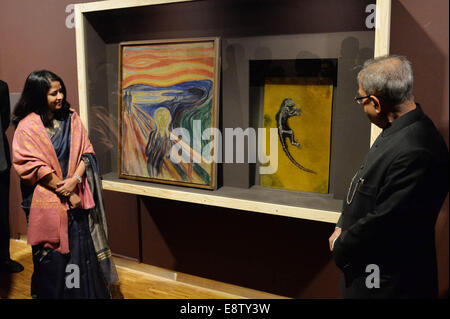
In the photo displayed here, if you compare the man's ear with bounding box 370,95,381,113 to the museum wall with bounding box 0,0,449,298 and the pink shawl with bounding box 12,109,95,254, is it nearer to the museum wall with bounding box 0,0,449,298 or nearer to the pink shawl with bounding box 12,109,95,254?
the museum wall with bounding box 0,0,449,298

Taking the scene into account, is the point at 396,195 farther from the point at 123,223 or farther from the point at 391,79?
the point at 123,223

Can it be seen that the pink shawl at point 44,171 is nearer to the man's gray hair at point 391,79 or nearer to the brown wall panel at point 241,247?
the brown wall panel at point 241,247

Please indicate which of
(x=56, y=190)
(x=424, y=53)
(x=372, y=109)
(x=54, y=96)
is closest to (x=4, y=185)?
(x=56, y=190)

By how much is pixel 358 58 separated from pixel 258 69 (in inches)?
18.7

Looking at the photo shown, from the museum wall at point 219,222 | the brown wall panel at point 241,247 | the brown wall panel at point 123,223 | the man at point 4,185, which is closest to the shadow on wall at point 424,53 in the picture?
the museum wall at point 219,222

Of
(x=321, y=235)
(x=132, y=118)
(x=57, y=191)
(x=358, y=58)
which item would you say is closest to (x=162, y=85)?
(x=132, y=118)

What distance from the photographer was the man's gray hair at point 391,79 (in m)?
1.18

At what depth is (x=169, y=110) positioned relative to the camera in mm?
1922

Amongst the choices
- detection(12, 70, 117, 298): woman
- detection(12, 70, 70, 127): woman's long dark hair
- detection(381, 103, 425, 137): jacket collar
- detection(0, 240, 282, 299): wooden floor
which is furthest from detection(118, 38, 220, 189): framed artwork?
detection(381, 103, 425, 137): jacket collar

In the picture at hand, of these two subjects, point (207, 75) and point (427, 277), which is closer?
point (427, 277)

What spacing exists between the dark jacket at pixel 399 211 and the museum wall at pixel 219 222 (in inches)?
9.3

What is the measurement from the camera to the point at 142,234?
247cm

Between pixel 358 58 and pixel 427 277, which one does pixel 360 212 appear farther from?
pixel 358 58

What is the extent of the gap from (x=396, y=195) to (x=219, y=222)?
4.04 feet
